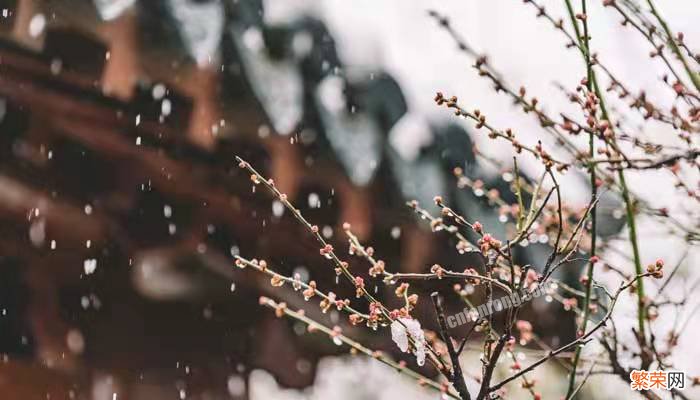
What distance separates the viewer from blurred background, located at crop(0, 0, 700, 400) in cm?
221

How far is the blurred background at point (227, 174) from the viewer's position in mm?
2215

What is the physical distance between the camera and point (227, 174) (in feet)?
8.52

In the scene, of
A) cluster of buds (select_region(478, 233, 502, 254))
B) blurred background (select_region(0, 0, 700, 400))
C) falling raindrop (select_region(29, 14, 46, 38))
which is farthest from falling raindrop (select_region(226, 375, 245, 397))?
cluster of buds (select_region(478, 233, 502, 254))

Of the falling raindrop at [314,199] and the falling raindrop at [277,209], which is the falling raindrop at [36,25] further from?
the falling raindrop at [314,199]

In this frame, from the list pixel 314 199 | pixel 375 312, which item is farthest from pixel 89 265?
pixel 375 312

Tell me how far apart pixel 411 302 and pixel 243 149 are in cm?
187

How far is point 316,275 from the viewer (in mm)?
2969

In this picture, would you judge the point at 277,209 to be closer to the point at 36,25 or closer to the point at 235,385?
the point at 235,385

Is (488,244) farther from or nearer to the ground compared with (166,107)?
farther from the ground

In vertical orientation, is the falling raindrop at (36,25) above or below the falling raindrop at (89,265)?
above

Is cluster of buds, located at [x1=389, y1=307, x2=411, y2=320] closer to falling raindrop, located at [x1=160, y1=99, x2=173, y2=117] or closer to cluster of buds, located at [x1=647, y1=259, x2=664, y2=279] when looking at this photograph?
cluster of buds, located at [x1=647, y1=259, x2=664, y2=279]

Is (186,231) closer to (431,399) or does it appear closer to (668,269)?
(431,399)

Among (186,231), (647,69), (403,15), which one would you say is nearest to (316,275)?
(186,231)

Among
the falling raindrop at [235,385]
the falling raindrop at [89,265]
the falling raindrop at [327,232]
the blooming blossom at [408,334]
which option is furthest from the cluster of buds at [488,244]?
the falling raindrop at [235,385]
